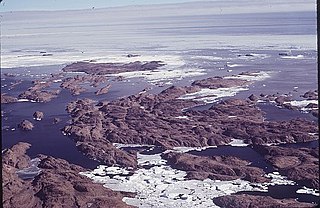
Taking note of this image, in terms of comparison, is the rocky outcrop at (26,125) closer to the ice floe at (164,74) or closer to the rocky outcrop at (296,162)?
the rocky outcrop at (296,162)

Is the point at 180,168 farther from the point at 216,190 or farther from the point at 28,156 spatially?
the point at 28,156

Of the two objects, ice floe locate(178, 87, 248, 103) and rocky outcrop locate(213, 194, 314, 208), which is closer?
rocky outcrop locate(213, 194, 314, 208)

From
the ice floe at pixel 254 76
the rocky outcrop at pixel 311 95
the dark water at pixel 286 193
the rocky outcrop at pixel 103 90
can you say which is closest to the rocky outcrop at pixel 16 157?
the dark water at pixel 286 193

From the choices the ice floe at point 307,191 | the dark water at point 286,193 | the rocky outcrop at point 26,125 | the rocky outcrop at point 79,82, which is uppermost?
the rocky outcrop at point 26,125

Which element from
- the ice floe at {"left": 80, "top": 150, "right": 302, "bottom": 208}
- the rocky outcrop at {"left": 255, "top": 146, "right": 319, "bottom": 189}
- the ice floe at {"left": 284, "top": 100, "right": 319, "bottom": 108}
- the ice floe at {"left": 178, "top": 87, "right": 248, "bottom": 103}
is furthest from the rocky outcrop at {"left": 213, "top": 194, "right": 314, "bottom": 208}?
the ice floe at {"left": 178, "top": 87, "right": 248, "bottom": 103}

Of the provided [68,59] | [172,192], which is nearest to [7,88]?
[68,59]

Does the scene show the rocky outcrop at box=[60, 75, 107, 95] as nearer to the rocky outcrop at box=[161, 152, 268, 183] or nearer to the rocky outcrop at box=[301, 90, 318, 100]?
the rocky outcrop at box=[301, 90, 318, 100]
